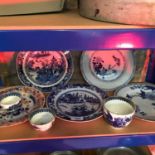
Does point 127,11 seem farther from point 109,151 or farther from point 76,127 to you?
point 109,151

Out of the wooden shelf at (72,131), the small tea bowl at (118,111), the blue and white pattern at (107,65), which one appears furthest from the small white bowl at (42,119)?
the blue and white pattern at (107,65)

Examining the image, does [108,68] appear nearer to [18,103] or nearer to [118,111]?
[118,111]

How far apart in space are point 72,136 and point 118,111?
175 mm

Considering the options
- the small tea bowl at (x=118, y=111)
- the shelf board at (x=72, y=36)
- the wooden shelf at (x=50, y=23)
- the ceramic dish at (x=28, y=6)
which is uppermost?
the ceramic dish at (x=28, y=6)

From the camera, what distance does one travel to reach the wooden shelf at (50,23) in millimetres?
578

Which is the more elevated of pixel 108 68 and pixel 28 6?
pixel 28 6

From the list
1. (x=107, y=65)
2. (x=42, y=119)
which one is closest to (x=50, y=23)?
(x=42, y=119)

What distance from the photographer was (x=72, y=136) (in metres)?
0.72

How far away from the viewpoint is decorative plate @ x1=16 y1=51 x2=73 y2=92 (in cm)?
95

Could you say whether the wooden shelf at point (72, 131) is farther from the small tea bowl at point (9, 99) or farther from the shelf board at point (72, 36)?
the shelf board at point (72, 36)

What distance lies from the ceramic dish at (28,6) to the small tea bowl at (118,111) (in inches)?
12.6

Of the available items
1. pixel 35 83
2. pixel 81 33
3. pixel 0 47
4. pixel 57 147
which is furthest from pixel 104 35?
pixel 35 83

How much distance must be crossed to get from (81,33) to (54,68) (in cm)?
41

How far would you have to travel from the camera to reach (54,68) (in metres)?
0.97
